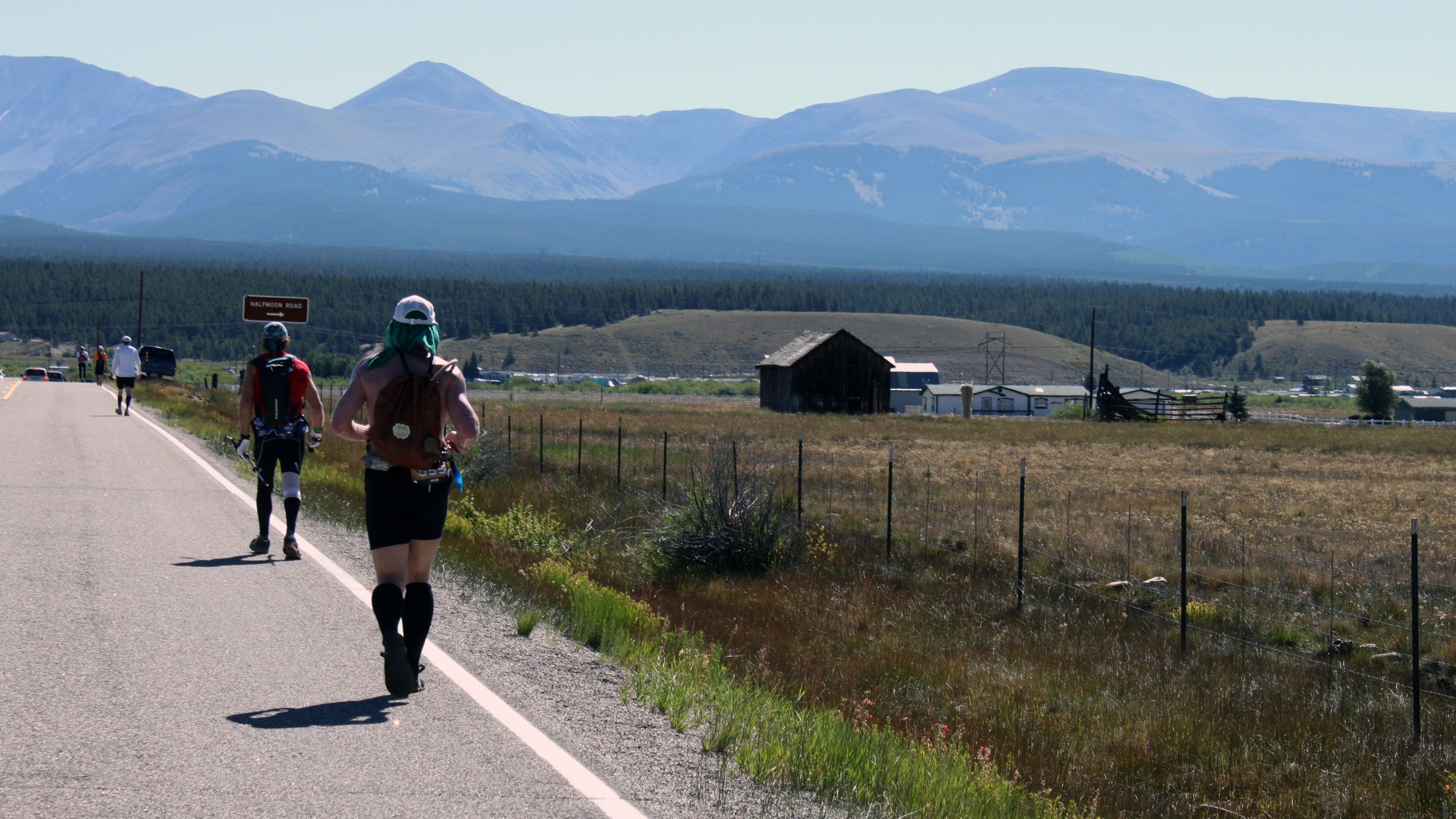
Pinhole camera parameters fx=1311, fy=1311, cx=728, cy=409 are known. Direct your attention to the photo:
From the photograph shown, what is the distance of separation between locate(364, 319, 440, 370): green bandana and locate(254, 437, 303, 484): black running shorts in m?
5.08

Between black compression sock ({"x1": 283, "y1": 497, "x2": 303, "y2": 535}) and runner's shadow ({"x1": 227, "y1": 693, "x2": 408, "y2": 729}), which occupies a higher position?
black compression sock ({"x1": 283, "y1": 497, "x2": 303, "y2": 535})

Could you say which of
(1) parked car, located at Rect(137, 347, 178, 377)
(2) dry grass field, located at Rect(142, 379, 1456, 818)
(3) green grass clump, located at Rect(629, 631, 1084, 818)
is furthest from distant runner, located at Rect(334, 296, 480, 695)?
(1) parked car, located at Rect(137, 347, 178, 377)

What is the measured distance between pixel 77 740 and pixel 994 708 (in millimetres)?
5683

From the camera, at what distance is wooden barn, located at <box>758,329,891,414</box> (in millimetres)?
71062

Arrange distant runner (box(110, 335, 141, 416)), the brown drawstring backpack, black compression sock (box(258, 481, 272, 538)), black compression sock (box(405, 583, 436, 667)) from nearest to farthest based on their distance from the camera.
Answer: the brown drawstring backpack
black compression sock (box(405, 583, 436, 667))
black compression sock (box(258, 481, 272, 538))
distant runner (box(110, 335, 141, 416))

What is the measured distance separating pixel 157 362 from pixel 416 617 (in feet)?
210

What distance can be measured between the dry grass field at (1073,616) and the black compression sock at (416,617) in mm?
1313

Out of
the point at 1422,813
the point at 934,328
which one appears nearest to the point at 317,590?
the point at 1422,813

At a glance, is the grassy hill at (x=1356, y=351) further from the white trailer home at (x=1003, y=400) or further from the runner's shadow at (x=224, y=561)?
the runner's shadow at (x=224, y=561)

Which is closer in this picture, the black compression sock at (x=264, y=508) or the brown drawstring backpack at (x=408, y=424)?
the brown drawstring backpack at (x=408, y=424)

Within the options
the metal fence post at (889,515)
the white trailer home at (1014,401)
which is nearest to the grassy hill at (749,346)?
the white trailer home at (1014,401)

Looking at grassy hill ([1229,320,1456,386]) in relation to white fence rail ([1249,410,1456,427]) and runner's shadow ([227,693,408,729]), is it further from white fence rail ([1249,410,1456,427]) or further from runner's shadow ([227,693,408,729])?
runner's shadow ([227,693,408,729])

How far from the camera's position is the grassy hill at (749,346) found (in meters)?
160

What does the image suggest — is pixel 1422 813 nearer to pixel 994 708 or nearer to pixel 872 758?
pixel 994 708
